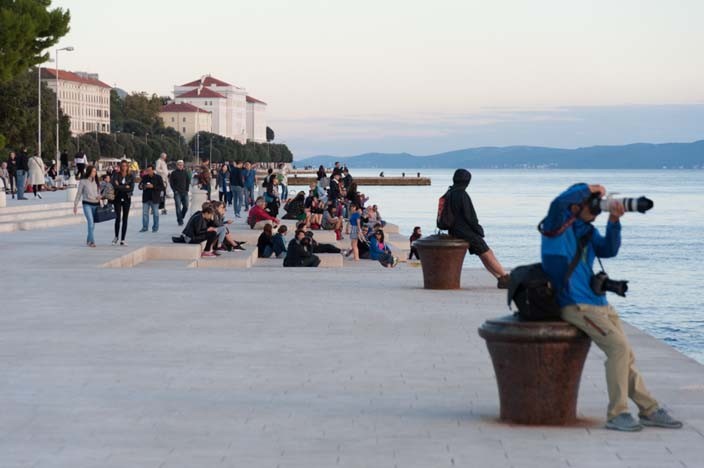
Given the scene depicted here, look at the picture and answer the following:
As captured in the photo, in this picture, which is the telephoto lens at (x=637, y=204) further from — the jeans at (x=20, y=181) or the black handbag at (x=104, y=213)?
the jeans at (x=20, y=181)

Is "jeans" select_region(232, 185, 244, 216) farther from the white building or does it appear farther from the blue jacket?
the white building

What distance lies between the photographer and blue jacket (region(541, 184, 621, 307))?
6.79 metres

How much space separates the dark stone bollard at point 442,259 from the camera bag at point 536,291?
315 inches

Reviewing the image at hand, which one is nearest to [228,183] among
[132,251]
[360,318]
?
[132,251]

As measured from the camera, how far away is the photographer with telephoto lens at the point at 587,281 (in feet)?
22.1

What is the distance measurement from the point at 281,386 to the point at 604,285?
99.3 inches

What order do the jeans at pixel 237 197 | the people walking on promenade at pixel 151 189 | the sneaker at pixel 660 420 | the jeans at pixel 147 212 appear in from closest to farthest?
the sneaker at pixel 660 420, the people walking on promenade at pixel 151 189, the jeans at pixel 147 212, the jeans at pixel 237 197

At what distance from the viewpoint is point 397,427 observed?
7.00m

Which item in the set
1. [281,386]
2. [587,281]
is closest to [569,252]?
[587,281]

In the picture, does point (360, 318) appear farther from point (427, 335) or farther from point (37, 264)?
point (37, 264)

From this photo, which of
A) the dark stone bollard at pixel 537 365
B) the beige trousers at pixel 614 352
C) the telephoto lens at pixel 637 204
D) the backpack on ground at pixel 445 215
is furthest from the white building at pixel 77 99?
the telephoto lens at pixel 637 204

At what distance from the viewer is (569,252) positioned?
6.82 meters

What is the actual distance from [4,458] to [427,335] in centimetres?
529

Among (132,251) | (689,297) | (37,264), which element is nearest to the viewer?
(37,264)
